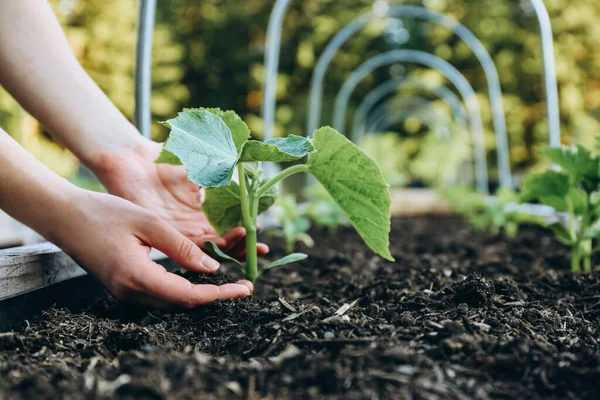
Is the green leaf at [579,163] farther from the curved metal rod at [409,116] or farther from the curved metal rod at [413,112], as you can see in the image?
the curved metal rod at [409,116]

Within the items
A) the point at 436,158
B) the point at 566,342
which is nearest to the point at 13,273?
the point at 566,342

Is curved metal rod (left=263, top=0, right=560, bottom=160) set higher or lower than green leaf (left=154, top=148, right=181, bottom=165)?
higher

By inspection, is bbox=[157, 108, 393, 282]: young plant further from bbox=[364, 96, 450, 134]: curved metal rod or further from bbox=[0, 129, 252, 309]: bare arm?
bbox=[364, 96, 450, 134]: curved metal rod

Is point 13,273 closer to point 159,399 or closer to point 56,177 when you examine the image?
point 56,177

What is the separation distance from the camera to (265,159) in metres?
1.31

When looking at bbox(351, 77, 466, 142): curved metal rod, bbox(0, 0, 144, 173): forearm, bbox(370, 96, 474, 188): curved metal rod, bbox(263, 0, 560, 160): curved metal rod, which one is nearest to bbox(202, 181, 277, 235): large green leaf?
bbox(0, 0, 144, 173): forearm

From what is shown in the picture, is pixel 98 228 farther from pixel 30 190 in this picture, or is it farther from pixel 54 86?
pixel 54 86

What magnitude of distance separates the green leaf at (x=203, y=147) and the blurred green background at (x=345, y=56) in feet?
54.8

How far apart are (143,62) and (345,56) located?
17948 mm

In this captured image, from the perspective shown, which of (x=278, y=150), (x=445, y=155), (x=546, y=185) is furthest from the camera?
(x=445, y=155)

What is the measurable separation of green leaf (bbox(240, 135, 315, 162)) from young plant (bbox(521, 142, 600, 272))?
114cm

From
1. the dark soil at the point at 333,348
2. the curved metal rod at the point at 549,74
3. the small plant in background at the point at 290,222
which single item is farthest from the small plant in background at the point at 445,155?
the dark soil at the point at 333,348

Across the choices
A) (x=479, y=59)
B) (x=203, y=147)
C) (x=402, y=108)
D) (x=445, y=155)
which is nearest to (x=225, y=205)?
(x=203, y=147)

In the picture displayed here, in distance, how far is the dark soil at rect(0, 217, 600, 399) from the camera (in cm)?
88
